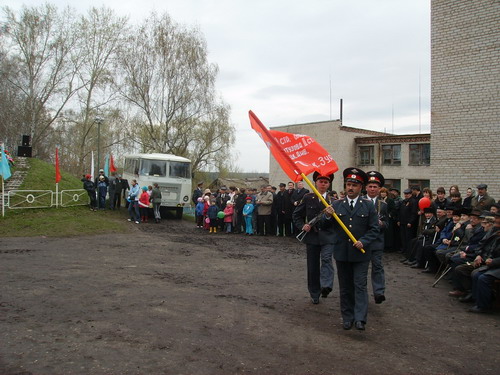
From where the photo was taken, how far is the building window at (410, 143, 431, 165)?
39.4 meters

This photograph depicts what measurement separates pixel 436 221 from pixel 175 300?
700 centimetres

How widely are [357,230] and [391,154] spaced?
37.6 metres

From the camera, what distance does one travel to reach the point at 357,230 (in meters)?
6.16

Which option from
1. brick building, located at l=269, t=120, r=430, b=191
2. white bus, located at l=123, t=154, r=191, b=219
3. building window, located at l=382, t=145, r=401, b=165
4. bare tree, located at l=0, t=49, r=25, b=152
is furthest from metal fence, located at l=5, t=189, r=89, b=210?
building window, located at l=382, t=145, r=401, b=165

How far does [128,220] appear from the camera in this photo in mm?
20781

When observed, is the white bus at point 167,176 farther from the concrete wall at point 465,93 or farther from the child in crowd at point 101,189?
the concrete wall at point 465,93

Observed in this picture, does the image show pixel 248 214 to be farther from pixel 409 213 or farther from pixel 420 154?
pixel 420 154

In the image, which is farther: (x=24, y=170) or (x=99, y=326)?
(x=24, y=170)

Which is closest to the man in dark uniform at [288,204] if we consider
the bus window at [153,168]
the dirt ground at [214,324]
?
the dirt ground at [214,324]

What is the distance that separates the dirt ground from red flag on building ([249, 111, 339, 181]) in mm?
2202

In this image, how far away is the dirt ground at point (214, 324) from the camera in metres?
4.71

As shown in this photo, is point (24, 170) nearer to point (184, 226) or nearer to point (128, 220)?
Answer: point (128, 220)

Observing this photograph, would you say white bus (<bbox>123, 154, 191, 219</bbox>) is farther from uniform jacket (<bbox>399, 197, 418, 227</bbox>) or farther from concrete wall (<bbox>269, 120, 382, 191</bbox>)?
concrete wall (<bbox>269, 120, 382, 191</bbox>)

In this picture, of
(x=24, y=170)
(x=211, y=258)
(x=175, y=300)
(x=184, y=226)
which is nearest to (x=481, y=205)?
(x=211, y=258)
